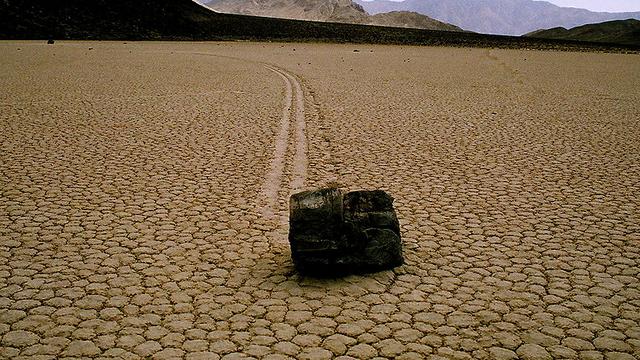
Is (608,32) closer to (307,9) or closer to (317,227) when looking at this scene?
(307,9)

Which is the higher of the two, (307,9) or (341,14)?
(307,9)

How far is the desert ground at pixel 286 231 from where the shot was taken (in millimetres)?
2928

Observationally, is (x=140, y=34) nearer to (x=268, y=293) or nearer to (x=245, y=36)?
(x=245, y=36)

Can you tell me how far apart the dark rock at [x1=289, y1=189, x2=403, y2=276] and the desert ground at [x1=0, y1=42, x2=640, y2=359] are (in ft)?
0.37

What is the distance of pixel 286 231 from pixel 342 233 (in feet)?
3.23

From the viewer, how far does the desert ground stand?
2.93 meters

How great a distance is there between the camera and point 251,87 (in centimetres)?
1273

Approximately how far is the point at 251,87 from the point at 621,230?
9.44m

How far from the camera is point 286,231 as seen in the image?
4.36 meters

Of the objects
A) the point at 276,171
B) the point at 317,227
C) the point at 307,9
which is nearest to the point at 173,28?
the point at 276,171

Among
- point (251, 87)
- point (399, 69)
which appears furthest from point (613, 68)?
point (251, 87)

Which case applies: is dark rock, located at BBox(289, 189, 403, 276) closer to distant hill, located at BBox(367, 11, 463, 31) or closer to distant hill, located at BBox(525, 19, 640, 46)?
distant hill, located at BBox(525, 19, 640, 46)

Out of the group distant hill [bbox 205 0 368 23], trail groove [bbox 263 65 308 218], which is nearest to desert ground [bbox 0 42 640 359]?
trail groove [bbox 263 65 308 218]

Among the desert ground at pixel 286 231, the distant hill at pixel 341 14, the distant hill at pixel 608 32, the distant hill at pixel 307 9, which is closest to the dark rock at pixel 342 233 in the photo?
the desert ground at pixel 286 231
